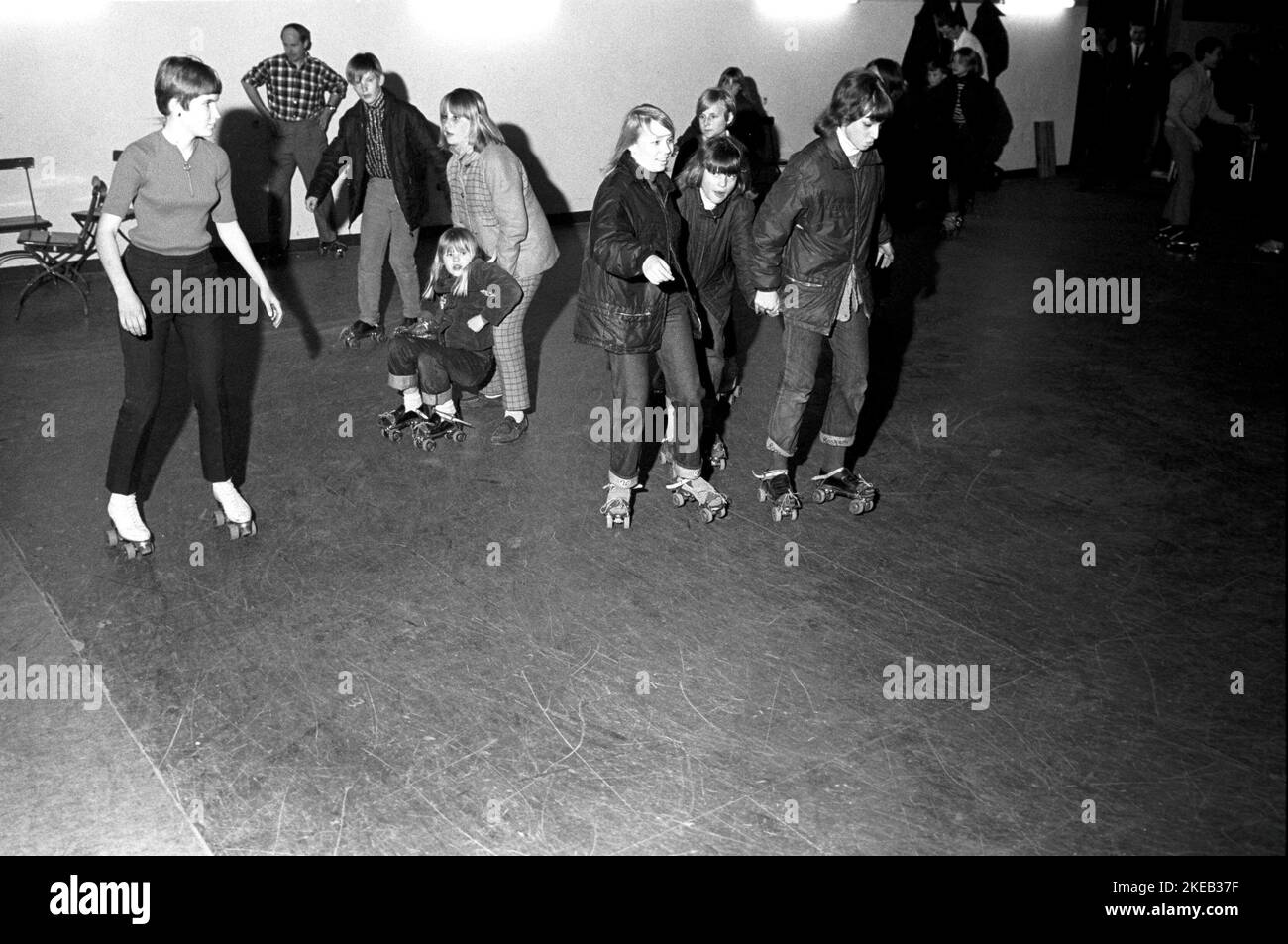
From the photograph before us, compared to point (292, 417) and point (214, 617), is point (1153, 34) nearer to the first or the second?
point (292, 417)

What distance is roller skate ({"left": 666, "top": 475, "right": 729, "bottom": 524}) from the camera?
5.17 meters

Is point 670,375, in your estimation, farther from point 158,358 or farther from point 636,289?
point 158,358

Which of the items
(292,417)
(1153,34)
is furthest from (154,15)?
(1153,34)

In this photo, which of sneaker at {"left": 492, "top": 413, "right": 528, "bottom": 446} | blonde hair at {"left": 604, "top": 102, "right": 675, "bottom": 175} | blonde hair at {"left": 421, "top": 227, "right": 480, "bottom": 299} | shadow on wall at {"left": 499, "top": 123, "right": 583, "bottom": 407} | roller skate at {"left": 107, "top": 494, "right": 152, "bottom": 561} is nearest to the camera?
blonde hair at {"left": 604, "top": 102, "right": 675, "bottom": 175}

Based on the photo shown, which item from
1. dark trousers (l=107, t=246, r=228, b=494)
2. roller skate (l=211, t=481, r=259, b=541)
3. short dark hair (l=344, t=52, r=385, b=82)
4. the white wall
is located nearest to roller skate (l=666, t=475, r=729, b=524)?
roller skate (l=211, t=481, r=259, b=541)

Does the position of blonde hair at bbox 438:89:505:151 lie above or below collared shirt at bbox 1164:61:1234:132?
below

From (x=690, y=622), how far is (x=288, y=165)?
7.55 metres

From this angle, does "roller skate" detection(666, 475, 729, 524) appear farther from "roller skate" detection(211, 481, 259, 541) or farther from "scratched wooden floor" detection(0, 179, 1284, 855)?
"roller skate" detection(211, 481, 259, 541)

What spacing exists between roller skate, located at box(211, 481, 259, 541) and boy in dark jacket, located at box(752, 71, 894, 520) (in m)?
2.27

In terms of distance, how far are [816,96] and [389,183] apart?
28.3ft

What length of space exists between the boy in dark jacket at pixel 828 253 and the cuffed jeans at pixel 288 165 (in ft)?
21.0

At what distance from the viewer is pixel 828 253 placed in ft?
15.6

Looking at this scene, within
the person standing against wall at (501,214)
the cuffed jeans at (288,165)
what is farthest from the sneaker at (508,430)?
the cuffed jeans at (288,165)

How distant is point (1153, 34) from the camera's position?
55.0ft
